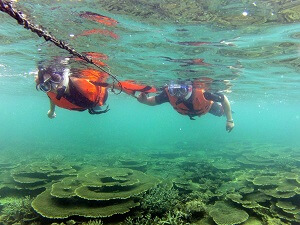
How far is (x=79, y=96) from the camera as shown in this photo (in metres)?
8.47

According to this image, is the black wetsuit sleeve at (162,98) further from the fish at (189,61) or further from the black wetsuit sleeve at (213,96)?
the fish at (189,61)

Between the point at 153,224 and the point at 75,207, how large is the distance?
2.45 metres

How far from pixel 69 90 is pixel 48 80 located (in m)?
0.80

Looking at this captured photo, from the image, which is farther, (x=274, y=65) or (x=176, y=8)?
(x=274, y=65)

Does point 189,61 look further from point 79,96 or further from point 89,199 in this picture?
point 89,199

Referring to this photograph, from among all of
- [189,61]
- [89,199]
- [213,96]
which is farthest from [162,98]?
[89,199]

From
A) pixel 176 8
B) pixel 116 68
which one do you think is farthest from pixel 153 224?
pixel 116 68

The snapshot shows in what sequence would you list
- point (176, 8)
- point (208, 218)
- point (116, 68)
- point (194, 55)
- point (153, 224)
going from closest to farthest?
point (153, 224)
point (208, 218)
point (176, 8)
point (194, 55)
point (116, 68)

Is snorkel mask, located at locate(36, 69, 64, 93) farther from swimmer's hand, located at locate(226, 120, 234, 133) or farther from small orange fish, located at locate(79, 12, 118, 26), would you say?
swimmer's hand, located at locate(226, 120, 234, 133)

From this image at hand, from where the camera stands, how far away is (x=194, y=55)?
1366 cm

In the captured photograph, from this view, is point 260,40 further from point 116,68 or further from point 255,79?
point 255,79

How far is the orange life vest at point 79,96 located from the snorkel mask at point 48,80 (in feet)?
1.73

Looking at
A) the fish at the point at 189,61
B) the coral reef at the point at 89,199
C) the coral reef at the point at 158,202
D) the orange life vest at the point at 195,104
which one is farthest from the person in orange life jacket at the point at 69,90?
the fish at the point at 189,61

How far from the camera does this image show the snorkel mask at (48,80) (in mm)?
7762
